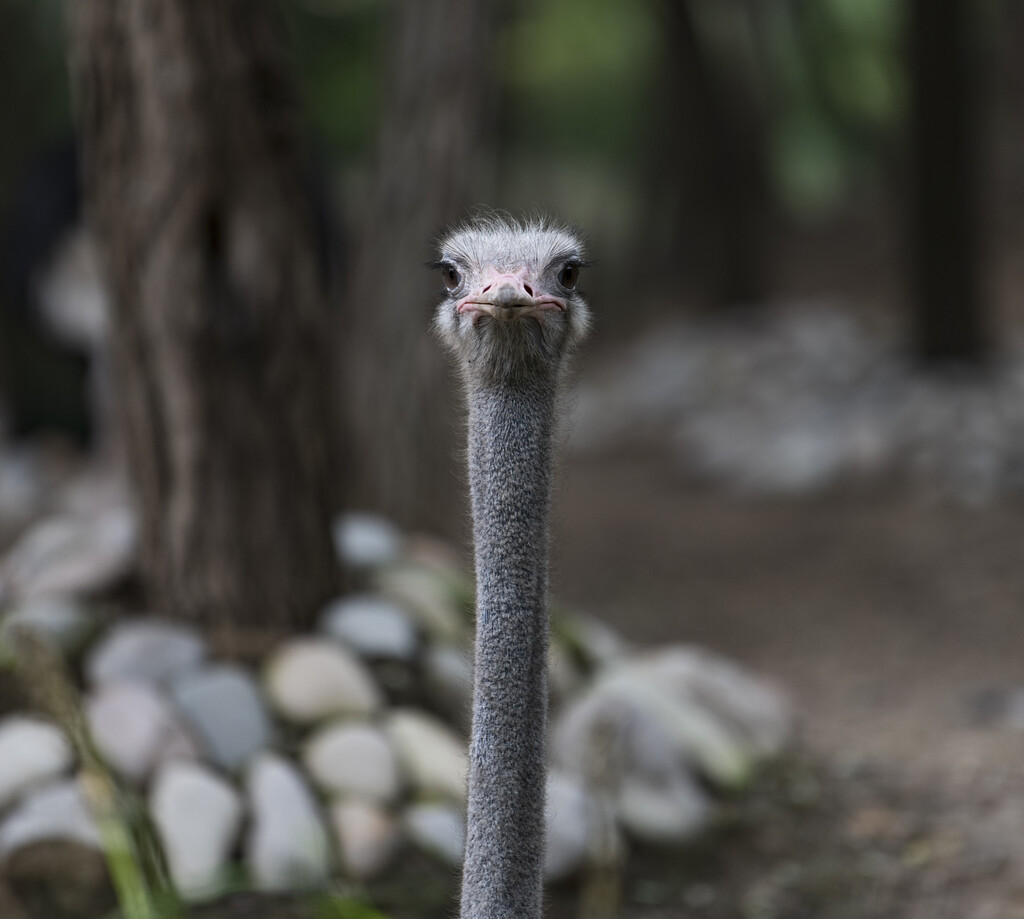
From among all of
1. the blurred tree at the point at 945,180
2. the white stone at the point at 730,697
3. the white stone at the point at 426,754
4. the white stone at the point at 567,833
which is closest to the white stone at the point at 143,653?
the white stone at the point at 426,754

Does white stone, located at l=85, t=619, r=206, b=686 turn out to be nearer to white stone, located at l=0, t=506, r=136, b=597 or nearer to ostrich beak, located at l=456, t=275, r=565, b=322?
white stone, located at l=0, t=506, r=136, b=597

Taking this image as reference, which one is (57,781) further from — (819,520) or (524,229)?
(819,520)

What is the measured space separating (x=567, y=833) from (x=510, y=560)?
1.49m

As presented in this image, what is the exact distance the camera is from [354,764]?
128 inches

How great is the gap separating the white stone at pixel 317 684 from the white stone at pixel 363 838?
1.04ft

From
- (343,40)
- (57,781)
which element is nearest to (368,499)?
(57,781)

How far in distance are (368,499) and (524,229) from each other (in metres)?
3.22

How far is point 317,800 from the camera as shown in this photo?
320 cm

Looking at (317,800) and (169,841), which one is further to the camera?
(317,800)

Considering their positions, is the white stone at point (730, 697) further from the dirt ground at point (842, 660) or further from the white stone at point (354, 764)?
the white stone at point (354, 764)

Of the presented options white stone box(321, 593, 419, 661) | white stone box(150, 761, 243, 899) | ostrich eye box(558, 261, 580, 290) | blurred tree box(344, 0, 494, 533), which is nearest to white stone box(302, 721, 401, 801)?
white stone box(150, 761, 243, 899)

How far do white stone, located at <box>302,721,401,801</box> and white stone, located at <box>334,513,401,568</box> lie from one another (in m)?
0.76

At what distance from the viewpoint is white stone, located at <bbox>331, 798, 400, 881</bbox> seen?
306cm

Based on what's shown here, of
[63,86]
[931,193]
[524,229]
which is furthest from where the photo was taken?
[63,86]
